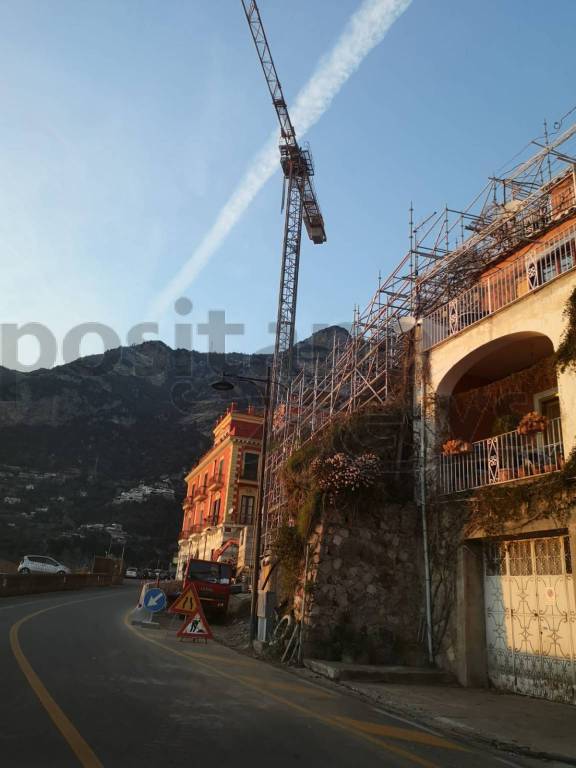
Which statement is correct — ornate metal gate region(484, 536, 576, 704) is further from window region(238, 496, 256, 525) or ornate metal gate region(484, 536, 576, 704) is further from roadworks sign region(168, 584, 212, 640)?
window region(238, 496, 256, 525)

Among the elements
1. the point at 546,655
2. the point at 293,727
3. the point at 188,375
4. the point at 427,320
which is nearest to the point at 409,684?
the point at 546,655

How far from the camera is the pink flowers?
13180mm

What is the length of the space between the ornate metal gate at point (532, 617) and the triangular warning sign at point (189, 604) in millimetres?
6667

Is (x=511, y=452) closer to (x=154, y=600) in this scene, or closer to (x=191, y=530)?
(x=154, y=600)

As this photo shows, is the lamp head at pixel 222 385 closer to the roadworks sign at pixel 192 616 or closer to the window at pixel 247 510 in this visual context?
the roadworks sign at pixel 192 616

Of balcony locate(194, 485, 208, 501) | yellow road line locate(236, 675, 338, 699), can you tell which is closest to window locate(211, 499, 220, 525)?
balcony locate(194, 485, 208, 501)

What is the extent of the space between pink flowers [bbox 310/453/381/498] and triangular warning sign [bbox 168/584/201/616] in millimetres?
4185

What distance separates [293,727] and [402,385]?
1000 cm

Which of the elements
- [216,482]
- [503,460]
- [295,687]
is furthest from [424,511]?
[216,482]

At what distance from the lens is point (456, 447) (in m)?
12.8

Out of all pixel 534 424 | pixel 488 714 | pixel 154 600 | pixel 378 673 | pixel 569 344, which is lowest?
pixel 488 714

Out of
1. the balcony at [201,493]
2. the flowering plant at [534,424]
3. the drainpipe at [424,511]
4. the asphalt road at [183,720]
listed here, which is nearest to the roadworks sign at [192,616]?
the asphalt road at [183,720]

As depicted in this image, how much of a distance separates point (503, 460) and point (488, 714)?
502cm

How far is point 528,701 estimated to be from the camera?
989 centimetres
